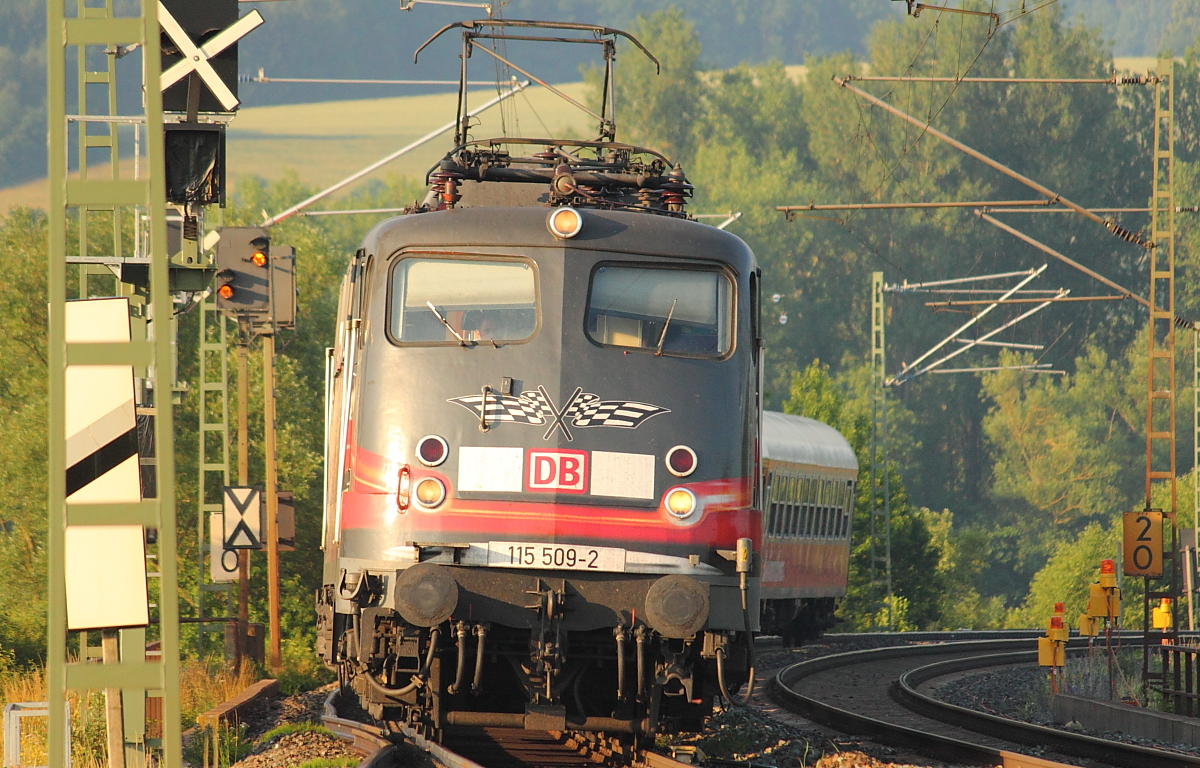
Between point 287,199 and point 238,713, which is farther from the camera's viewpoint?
point 287,199

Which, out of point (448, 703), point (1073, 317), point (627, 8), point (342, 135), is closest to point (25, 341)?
point (448, 703)

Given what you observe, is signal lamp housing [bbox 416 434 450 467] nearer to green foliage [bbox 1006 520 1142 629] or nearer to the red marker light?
the red marker light

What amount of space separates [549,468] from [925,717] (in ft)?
25.7

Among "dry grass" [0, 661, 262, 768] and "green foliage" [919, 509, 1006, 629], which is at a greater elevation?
"dry grass" [0, 661, 262, 768]

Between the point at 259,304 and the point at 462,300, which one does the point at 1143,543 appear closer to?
the point at 259,304

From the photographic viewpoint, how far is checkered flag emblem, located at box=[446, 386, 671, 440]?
977cm

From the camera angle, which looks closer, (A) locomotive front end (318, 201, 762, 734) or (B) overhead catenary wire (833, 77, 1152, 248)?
(A) locomotive front end (318, 201, 762, 734)

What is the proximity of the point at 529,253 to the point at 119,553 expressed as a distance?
4809 millimetres

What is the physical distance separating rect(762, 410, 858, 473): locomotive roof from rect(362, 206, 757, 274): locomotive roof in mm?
12914

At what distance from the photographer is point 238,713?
1430 centimetres

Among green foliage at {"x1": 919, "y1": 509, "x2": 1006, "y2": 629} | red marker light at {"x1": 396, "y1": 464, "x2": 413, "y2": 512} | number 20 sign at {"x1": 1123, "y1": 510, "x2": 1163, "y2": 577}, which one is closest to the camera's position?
red marker light at {"x1": 396, "y1": 464, "x2": 413, "y2": 512}

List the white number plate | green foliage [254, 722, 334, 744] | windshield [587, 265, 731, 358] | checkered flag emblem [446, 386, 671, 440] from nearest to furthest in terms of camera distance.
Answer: the white number plate
checkered flag emblem [446, 386, 671, 440]
windshield [587, 265, 731, 358]
green foliage [254, 722, 334, 744]

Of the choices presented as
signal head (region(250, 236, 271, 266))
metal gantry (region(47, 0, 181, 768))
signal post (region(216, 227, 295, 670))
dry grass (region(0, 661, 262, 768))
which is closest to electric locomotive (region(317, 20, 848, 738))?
dry grass (region(0, 661, 262, 768))

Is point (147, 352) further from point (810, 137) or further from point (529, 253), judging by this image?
point (810, 137)
